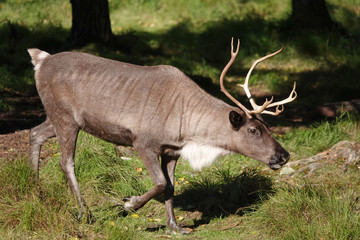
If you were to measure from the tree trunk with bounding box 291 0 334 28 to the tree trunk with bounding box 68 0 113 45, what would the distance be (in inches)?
184

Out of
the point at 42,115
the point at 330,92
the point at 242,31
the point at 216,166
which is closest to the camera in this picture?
the point at 216,166

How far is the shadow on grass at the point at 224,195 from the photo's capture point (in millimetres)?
6512

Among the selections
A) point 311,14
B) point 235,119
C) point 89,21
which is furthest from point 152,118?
point 311,14

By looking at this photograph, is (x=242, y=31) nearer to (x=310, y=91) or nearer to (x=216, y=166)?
(x=310, y=91)

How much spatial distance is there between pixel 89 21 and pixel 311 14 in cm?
535

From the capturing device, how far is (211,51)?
12.9 metres

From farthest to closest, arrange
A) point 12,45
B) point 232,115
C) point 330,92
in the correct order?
point 12,45 → point 330,92 → point 232,115

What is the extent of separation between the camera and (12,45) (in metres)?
11.8

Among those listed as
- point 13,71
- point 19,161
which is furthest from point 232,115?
point 13,71

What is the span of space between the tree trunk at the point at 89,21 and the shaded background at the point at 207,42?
0.02 m

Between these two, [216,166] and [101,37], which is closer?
[216,166]

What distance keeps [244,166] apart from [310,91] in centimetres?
394

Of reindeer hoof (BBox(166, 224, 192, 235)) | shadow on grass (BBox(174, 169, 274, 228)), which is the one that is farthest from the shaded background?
reindeer hoof (BBox(166, 224, 192, 235))

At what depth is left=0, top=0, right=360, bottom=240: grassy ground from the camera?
5301 mm
